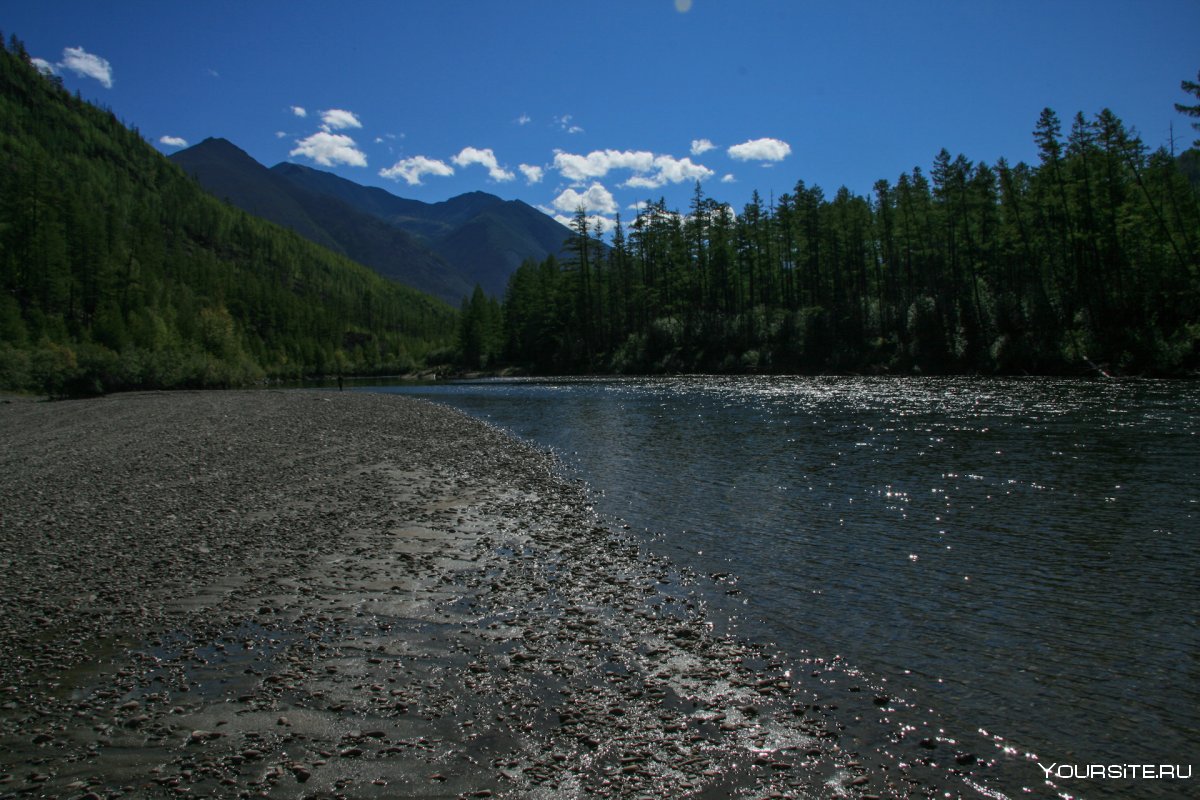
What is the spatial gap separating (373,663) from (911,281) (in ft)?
296

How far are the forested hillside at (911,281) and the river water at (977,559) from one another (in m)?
35.2

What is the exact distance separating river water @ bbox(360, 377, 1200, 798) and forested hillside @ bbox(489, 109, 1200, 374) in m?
35.2

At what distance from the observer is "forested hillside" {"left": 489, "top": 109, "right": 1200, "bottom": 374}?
2347 inches

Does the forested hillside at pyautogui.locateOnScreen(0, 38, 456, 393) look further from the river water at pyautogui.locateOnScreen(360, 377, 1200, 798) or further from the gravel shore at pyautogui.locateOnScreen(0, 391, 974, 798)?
the river water at pyautogui.locateOnScreen(360, 377, 1200, 798)

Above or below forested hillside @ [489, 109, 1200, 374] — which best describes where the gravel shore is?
below

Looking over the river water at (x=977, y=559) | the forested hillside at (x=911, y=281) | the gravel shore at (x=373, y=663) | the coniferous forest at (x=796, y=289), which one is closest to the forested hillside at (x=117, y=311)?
the coniferous forest at (x=796, y=289)

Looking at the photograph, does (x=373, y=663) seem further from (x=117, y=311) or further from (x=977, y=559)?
(x=117, y=311)

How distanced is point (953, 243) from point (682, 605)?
8512 centimetres

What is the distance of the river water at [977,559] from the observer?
7.07m

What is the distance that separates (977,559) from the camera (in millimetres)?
12453

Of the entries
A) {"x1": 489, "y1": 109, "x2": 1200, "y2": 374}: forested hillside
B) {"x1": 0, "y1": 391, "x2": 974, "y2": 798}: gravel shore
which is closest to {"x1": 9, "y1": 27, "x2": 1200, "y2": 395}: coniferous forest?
{"x1": 489, "y1": 109, "x2": 1200, "y2": 374}: forested hillside

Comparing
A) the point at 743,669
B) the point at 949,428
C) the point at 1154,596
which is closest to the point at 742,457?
the point at 949,428

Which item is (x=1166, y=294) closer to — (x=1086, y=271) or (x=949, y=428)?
(x=1086, y=271)

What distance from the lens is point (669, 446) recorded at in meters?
28.1
